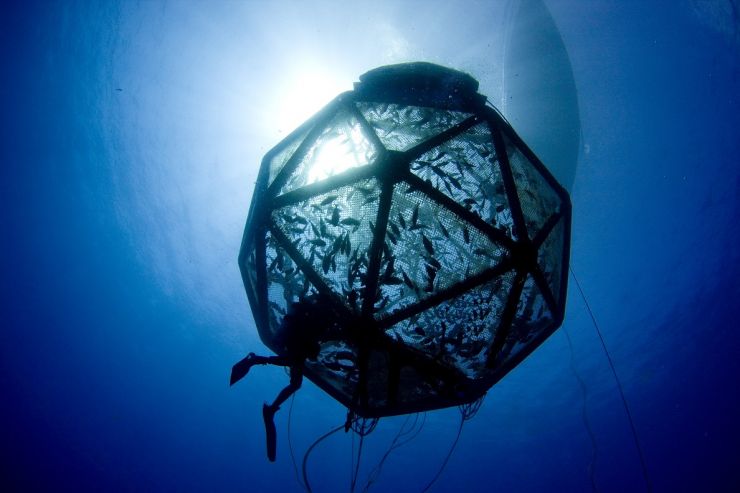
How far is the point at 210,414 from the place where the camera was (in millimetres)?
45188

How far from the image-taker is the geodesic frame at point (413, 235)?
2.71 meters

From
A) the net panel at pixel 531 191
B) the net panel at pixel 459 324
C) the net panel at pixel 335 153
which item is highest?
the net panel at pixel 335 153

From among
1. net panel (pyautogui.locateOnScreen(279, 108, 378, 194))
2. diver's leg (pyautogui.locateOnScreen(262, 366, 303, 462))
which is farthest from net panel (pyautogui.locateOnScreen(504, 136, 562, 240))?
diver's leg (pyautogui.locateOnScreen(262, 366, 303, 462))

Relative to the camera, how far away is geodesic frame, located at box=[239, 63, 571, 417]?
2.71m

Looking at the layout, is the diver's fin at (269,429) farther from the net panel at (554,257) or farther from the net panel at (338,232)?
the net panel at (554,257)

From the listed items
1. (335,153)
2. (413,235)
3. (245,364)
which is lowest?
(245,364)

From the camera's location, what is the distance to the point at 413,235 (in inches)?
106

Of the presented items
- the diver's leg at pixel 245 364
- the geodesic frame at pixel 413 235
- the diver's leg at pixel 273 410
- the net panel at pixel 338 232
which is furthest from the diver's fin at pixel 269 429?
the net panel at pixel 338 232

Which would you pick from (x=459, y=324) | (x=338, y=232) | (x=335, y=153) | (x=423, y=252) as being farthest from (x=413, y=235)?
(x=335, y=153)

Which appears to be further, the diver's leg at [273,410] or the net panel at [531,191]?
the net panel at [531,191]

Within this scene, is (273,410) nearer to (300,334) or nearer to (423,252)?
(300,334)

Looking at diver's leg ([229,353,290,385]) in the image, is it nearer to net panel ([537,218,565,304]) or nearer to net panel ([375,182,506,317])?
net panel ([375,182,506,317])

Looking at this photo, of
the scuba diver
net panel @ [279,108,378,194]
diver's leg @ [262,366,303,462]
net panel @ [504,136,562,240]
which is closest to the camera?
diver's leg @ [262,366,303,462]

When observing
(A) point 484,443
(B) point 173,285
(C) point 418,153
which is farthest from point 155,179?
(A) point 484,443
